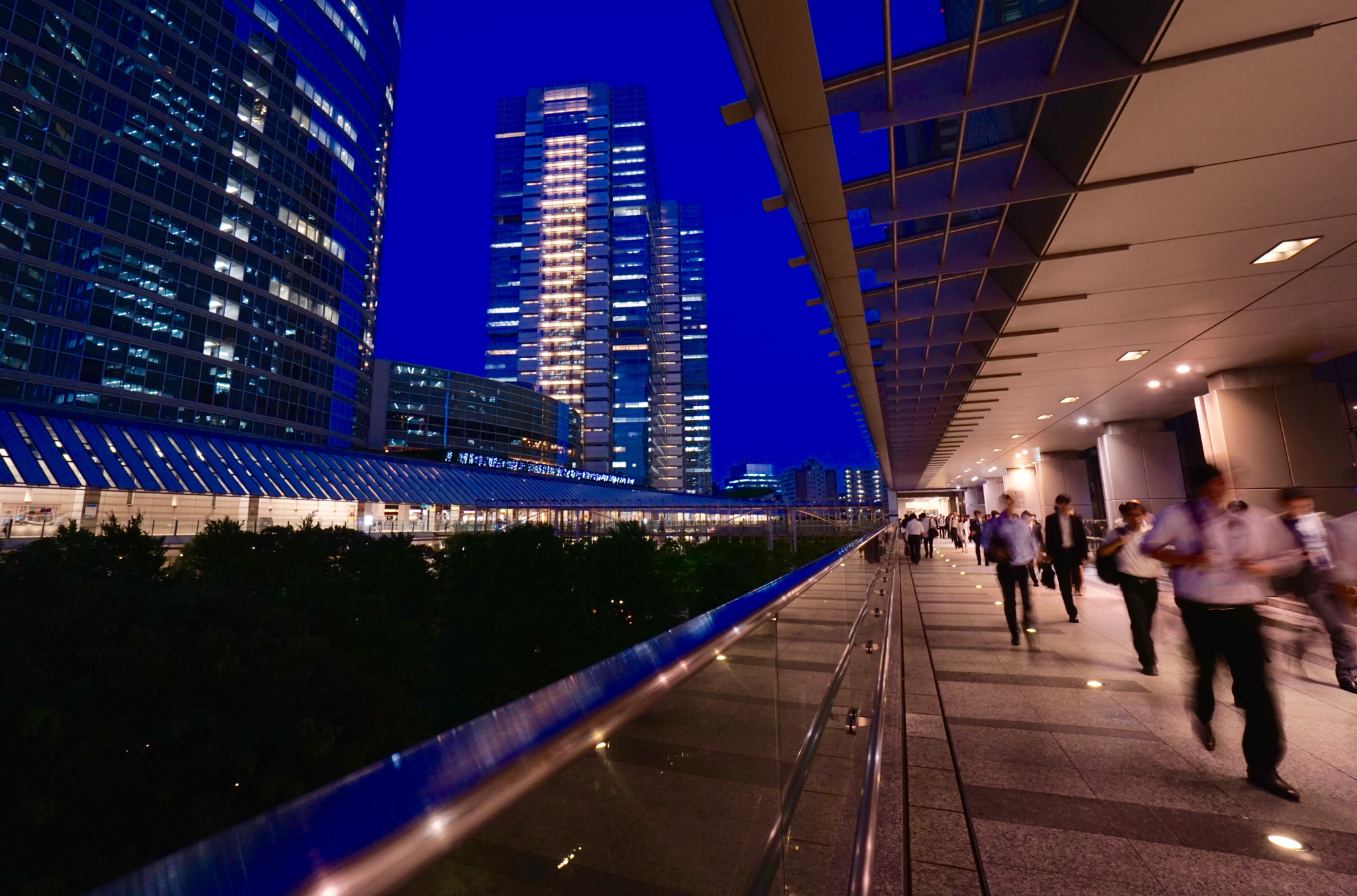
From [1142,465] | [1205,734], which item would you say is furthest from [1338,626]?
[1142,465]

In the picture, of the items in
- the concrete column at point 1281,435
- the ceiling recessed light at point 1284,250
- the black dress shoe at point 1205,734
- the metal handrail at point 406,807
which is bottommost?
the black dress shoe at point 1205,734

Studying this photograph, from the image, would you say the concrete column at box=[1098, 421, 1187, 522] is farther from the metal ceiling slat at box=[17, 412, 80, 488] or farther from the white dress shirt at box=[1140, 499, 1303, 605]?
the metal ceiling slat at box=[17, 412, 80, 488]

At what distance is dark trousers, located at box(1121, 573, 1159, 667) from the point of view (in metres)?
6.48

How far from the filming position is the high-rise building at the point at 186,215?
34812 mm

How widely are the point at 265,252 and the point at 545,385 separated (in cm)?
6465

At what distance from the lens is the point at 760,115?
477 centimetres

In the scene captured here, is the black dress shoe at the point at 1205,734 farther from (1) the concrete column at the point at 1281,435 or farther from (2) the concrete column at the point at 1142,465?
(2) the concrete column at the point at 1142,465

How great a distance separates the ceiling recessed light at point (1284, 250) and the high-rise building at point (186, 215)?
4998cm

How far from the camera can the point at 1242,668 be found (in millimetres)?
4020

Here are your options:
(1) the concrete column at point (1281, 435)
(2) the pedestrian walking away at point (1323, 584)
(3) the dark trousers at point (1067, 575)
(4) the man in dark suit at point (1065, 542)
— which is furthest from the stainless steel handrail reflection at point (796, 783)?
(1) the concrete column at point (1281, 435)

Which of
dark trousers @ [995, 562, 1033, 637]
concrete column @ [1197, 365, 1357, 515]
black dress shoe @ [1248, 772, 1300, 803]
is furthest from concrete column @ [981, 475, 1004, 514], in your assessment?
black dress shoe @ [1248, 772, 1300, 803]

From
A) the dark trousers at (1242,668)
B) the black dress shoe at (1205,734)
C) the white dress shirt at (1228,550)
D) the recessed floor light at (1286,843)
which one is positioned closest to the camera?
the recessed floor light at (1286,843)

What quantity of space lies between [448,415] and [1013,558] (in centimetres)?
8143

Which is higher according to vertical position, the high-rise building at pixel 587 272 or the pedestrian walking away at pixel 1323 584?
the high-rise building at pixel 587 272
